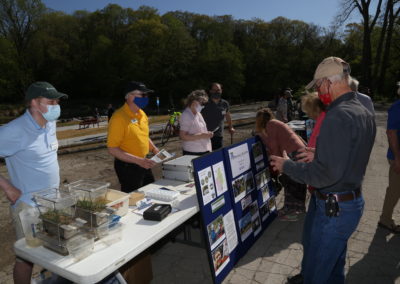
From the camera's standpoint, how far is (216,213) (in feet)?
9.05

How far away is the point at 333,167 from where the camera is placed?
1.89 m

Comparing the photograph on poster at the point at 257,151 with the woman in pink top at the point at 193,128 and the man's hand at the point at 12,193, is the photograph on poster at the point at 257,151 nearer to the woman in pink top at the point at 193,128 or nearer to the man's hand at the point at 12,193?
the woman in pink top at the point at 193,128

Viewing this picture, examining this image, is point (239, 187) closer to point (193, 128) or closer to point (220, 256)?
point (220, 256)

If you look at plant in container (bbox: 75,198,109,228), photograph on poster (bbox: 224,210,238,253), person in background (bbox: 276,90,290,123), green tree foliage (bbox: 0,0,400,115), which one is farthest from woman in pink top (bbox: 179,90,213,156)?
green tree foliage (bbox: 0,0,400,115)

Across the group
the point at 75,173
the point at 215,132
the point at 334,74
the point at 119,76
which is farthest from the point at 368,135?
the point at 119,76

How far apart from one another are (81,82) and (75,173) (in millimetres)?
51036

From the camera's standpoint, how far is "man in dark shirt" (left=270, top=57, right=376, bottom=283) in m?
1.88

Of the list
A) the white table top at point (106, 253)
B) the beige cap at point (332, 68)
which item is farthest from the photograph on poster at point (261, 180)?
the beige cap at point (332, 68)

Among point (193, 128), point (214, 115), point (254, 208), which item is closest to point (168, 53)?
point (214, 115)

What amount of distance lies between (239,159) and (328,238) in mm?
1309

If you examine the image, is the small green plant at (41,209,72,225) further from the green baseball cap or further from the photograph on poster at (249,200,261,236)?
the photograph on poster at (249,200,261,236)

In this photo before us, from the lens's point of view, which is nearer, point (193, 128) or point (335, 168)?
point (335, 168)

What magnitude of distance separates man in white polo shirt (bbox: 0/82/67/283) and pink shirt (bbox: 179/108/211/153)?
1.91 meters

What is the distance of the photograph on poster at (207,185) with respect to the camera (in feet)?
8.47
